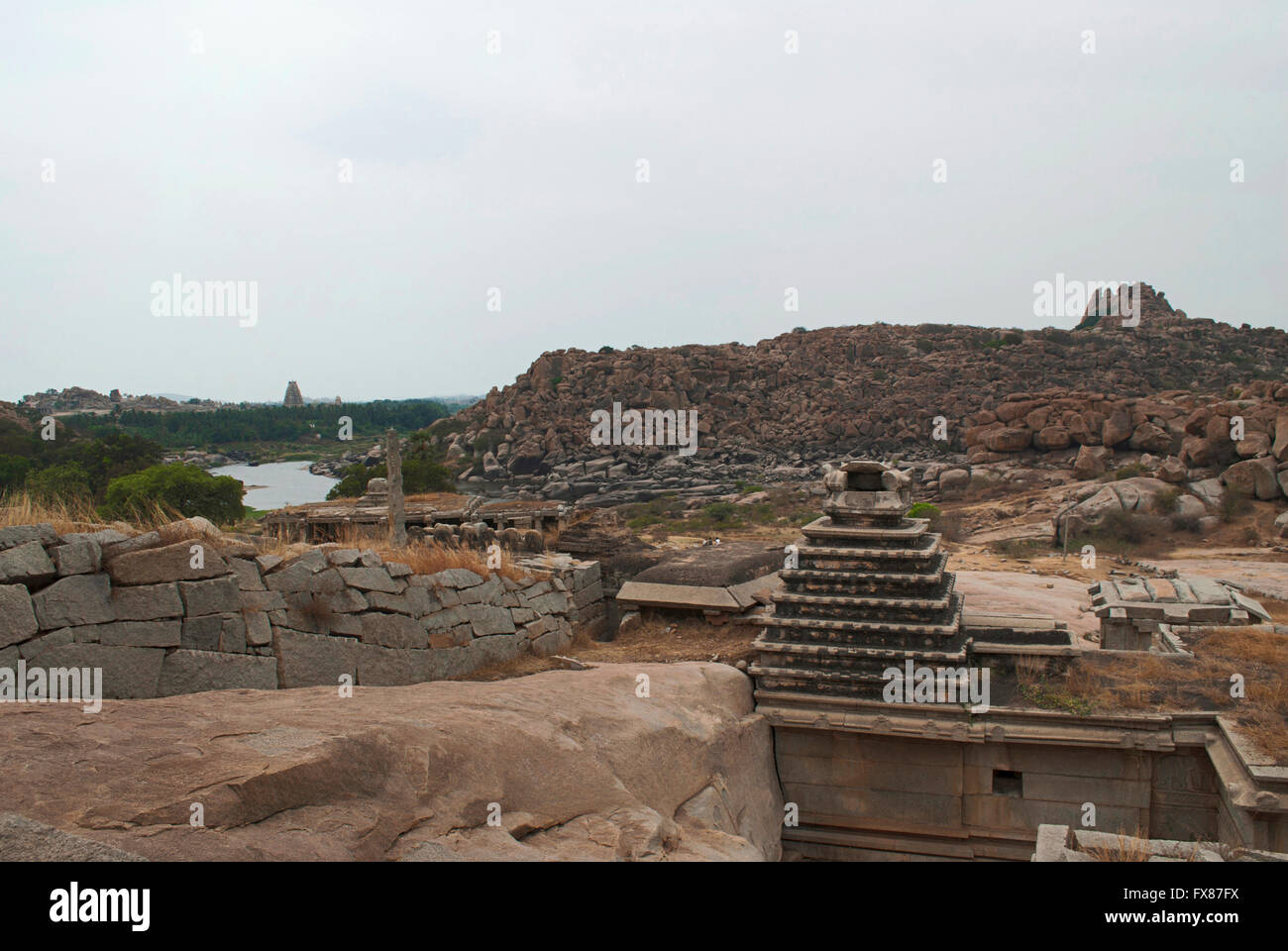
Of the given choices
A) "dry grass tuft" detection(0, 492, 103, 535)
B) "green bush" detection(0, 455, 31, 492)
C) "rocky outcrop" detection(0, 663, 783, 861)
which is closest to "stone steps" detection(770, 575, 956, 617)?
"rocky outcrop" detection(0, 663, 783, 861)

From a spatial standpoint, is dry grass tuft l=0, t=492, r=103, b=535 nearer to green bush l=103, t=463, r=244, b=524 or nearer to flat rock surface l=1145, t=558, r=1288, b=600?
green bush l=103, t=463, r=244, b=524

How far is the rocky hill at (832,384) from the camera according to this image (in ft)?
202

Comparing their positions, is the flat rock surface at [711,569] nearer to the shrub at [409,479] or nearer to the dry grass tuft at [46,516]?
the dry grass tuft at [46,516]

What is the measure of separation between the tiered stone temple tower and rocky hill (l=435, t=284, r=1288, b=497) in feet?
147

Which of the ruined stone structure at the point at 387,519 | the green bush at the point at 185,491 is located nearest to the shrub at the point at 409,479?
the green bush at the point at 185,491

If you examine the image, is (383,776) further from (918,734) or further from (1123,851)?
(918,734)

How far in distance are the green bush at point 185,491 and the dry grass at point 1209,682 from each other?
69.7 ft

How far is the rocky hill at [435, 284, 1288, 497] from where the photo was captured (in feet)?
202

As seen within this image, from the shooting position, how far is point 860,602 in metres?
9.06

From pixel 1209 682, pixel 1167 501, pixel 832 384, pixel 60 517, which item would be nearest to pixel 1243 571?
pixel 1167 501

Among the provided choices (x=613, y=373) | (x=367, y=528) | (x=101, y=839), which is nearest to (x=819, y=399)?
(x=613, y=373)

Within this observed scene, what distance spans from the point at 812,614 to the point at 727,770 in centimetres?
218

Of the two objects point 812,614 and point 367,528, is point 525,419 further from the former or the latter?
point 812,614

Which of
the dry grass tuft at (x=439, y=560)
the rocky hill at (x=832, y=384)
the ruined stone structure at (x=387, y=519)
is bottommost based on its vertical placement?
the ruined stone structure at (x=387, y=519)
